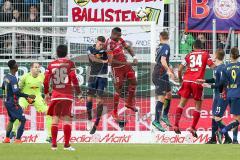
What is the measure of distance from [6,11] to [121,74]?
5.28 metres

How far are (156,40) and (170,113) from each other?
204 centimetres

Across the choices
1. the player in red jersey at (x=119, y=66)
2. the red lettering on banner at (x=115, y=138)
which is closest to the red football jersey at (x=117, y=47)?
the player in red jersey at (x=119, y=66)

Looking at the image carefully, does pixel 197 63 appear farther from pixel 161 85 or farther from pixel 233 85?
pixel 161 85

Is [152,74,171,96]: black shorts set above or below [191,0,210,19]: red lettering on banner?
below

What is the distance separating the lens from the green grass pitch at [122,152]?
16484 mm

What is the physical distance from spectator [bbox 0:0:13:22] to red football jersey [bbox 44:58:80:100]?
8896 mm

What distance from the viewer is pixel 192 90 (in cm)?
2180

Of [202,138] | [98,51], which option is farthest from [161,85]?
[202,138]

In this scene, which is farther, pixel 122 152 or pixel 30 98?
pixel 30 98

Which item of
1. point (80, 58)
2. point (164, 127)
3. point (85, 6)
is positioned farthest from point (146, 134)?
point (85, 6)

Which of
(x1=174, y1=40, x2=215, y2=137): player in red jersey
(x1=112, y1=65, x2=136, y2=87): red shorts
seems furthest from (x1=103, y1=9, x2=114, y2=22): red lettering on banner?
(x1=174, y1=40, x2=215, y2=137): player in red jersey

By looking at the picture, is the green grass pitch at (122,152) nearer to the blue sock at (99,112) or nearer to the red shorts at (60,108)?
the red shorts at (60,108)

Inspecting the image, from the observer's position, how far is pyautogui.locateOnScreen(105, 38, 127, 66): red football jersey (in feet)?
75.1

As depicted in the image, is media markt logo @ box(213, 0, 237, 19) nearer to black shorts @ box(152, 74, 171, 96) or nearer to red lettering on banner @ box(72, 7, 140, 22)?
red lettering on banner @ box(72, 7, 140, 22)
